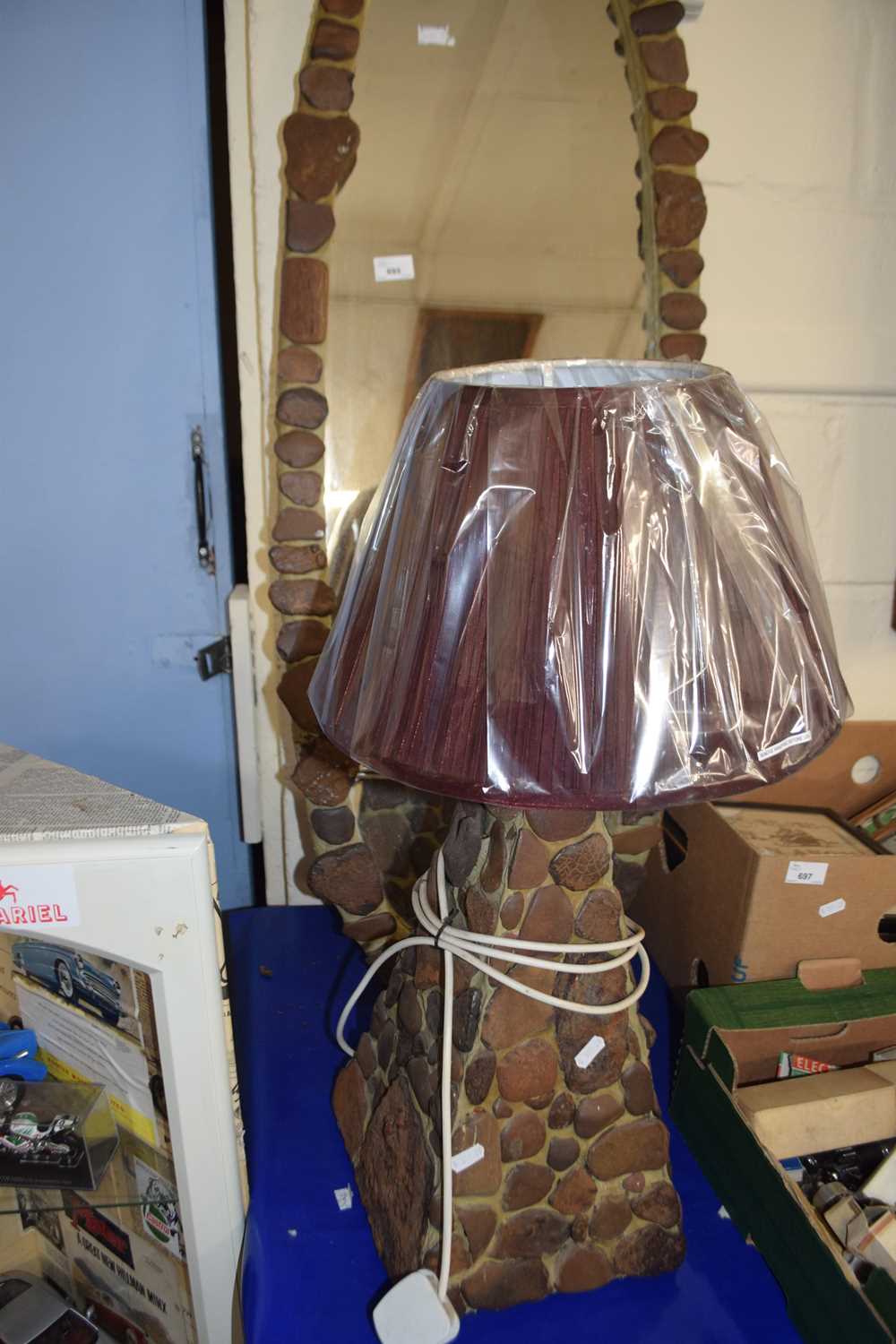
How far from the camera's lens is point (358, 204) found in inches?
35.3

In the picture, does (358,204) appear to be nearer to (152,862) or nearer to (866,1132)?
(152,862)

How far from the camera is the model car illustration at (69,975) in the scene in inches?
24.8

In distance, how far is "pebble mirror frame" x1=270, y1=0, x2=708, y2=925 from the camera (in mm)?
866

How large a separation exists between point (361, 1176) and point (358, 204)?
0.89 m

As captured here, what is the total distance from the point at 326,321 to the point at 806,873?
696 mm

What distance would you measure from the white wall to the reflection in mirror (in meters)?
0.14

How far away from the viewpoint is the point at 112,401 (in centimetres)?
105

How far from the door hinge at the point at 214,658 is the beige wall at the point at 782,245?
0.29ft

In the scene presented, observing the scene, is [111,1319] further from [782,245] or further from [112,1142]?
[782,245]

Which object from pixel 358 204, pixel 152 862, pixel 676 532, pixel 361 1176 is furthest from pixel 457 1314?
pixel 358 204

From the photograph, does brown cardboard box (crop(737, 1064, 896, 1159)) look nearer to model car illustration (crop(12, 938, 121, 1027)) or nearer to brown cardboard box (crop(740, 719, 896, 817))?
brown cardboard box (crop(740, 719, 896, 817))

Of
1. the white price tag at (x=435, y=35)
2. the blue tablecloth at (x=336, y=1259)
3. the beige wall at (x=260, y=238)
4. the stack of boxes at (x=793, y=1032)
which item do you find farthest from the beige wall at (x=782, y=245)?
the stack of boxes at (x=793, y=1032)

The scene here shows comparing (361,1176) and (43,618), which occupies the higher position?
(43,618)

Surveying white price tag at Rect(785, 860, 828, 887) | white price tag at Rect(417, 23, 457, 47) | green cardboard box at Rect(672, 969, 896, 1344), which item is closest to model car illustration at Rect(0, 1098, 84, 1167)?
green cardboard box at Rect(672, 969, 896, 1344)
